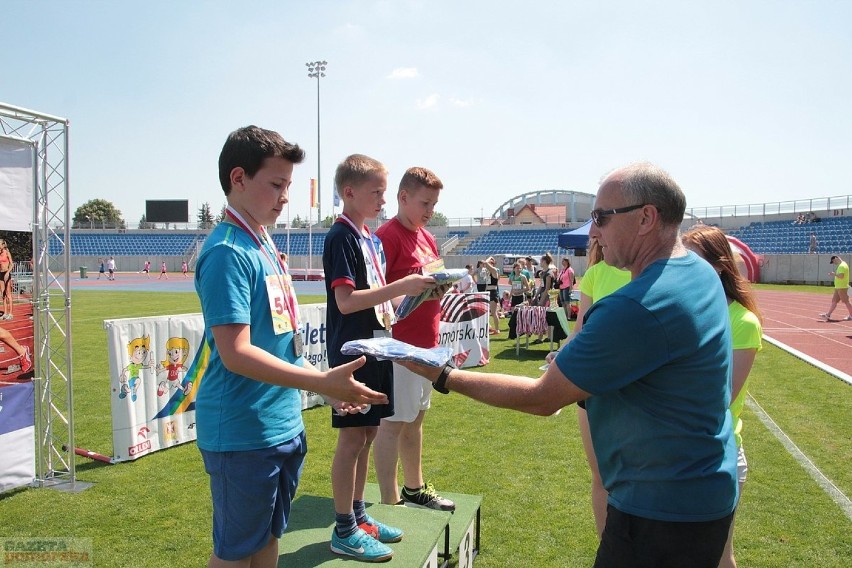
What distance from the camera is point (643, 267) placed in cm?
191

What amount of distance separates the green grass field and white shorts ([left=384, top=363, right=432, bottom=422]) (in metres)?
1.16

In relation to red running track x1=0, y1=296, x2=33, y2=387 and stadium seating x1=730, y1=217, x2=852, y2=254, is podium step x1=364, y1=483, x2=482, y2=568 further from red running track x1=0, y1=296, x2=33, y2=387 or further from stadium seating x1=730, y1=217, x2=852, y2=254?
stadium seating x1=730, y1=217, x2=852, y2=254

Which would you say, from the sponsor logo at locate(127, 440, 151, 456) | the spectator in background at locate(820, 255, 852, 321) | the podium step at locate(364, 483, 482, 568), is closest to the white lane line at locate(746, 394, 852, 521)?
the podium step at locate(364, 483, 482, 568)

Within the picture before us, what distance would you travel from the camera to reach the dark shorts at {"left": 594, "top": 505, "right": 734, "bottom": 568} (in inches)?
69.3

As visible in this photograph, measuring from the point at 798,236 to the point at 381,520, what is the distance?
44.0 m

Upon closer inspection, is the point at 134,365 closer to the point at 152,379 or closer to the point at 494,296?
the point at 152,379

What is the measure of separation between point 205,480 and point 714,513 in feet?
15.2

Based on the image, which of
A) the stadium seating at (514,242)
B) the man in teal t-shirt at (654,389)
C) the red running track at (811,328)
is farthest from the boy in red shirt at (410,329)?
the stadium seating at (514,242)

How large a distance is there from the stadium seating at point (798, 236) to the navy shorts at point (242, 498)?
3997cm

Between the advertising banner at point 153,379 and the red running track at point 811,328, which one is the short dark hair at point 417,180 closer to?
the advertising banner at point 153,379

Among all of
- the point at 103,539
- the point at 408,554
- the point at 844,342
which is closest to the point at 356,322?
the point at 408,554

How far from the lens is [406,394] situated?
11.6 feet

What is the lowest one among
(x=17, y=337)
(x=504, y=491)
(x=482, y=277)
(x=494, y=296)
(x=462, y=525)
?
(x=504, y=491)

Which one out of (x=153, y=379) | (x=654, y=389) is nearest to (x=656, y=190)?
(x=654, y=389)
